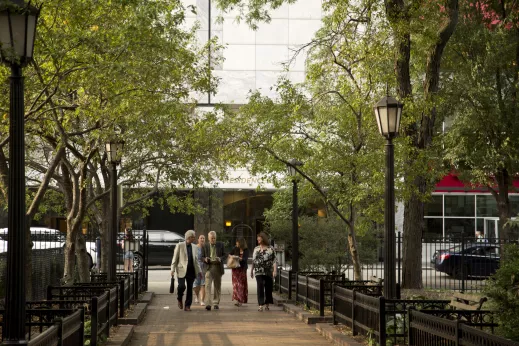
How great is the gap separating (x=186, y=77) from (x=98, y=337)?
11743 mm

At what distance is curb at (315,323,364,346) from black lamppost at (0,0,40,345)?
615cm

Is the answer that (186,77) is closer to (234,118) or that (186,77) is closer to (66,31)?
(234,118)

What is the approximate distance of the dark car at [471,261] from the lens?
28781 millimetres

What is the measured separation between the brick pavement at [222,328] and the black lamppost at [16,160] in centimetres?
631

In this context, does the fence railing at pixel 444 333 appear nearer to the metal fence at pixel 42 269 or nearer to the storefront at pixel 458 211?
the metal fence at pixel 42 269

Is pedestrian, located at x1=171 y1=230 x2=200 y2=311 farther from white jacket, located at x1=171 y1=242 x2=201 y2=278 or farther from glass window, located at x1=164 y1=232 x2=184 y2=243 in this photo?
glass window, located at x1=164 y1=232 x2=184 y2=243

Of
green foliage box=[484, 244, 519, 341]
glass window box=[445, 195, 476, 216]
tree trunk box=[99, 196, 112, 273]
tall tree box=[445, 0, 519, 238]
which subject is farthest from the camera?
glass window box=[445, 195, 476, 216]

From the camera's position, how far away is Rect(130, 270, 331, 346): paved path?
1499 centimetres

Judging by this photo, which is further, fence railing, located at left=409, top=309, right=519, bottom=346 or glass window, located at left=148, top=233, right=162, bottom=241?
glass window, located at left=148, top=233, right=162, bottom=241

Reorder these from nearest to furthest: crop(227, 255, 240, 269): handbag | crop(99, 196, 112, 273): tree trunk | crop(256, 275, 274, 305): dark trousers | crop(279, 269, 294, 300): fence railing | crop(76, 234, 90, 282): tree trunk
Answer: crop(256, 275, 274, 305): dark trousers, crop(227, 255, 240, 269): handbag, crop(76, 234, 90, 282): tree trunk, crop(279, 269, 294, 300): fence railing, crop(99, 196, 112, 273): tree trunk

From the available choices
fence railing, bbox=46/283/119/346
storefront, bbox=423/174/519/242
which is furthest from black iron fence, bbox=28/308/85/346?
storefront, bbox=423/174/519/242

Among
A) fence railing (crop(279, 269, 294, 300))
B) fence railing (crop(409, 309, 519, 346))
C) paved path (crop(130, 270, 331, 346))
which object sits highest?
fence railing (crop(409, 309, 519, 346))

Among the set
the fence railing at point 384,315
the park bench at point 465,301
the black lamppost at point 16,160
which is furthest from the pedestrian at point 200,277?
the black lamppost at point 16,160

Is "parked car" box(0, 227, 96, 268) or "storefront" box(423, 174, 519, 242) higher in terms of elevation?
"storefront" box(423, 174, 519, 242)
